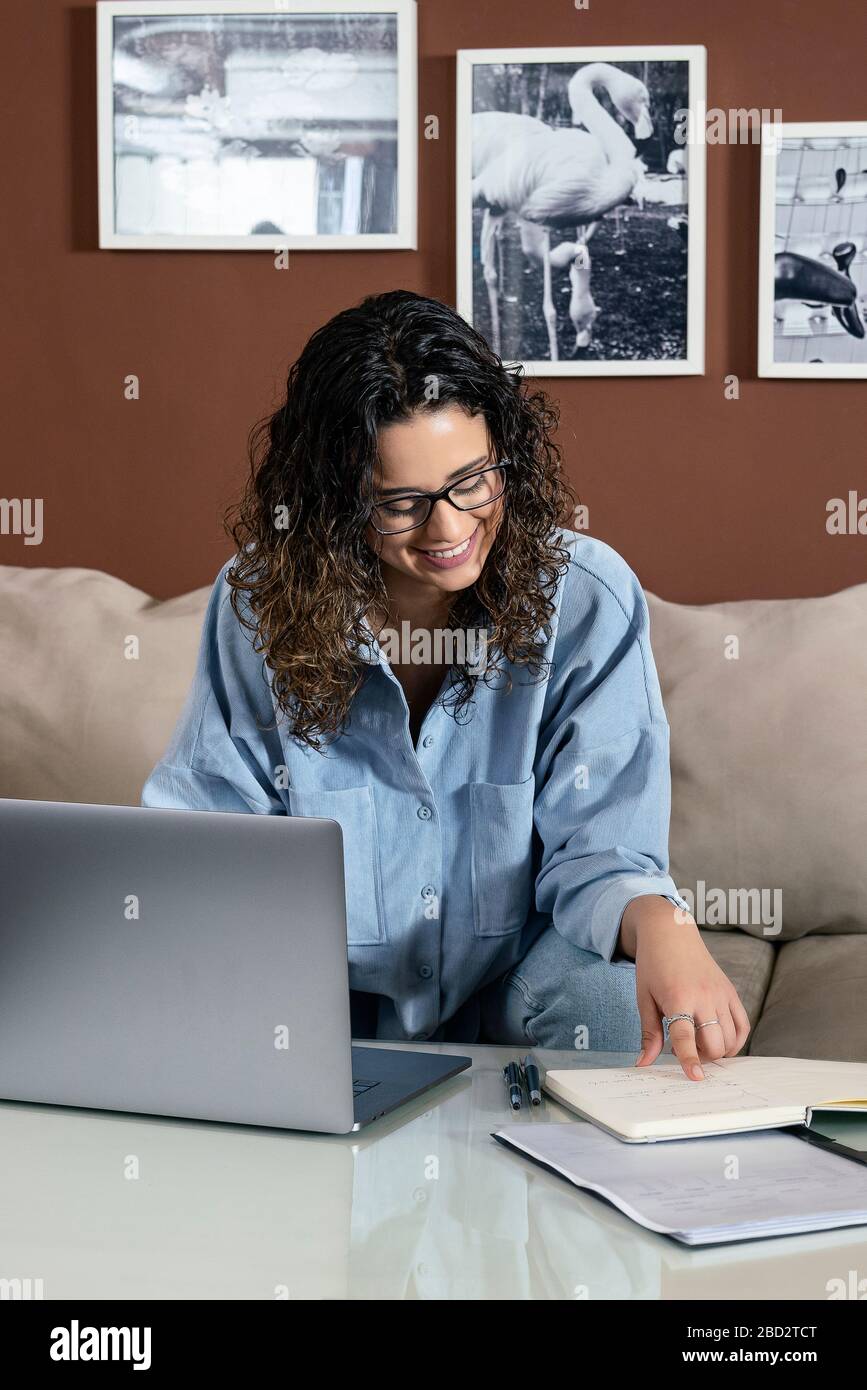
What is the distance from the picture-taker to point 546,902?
4.23 ft

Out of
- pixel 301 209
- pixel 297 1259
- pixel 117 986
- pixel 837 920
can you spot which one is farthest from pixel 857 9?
pixel 297 1259

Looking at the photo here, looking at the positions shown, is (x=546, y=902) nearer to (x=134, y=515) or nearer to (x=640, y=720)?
(x=640, y=720)

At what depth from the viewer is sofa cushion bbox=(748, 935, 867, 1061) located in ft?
4.74

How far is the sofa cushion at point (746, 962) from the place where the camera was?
5.37ft

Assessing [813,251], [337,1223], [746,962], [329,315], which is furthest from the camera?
[329,315]

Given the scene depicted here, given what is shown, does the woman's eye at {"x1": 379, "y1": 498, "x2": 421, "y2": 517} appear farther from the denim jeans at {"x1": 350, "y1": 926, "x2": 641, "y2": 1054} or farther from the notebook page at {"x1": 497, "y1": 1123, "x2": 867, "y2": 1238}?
the notebook page at {"x1": 497, "y1": 1123, "x2": 867, "y2": 1238}

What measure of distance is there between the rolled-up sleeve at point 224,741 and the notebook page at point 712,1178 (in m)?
0.56

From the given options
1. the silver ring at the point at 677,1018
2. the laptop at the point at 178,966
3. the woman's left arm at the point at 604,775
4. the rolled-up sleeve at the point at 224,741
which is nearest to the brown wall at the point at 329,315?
the woman's left arm at the point at 604,775

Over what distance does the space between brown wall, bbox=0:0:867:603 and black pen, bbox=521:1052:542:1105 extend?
4.51ft

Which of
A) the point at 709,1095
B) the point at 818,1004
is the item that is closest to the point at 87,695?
the point at 818,1004

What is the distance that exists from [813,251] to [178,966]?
69.3 inches

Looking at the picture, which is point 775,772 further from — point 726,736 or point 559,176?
point 559,176

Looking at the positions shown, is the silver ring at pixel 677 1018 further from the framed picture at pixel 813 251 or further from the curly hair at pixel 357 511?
the framed picture at pixel 813 251

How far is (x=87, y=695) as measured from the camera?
198 cm
